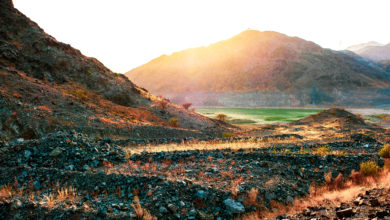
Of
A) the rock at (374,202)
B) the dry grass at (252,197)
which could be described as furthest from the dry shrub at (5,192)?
the rock at (374,202)

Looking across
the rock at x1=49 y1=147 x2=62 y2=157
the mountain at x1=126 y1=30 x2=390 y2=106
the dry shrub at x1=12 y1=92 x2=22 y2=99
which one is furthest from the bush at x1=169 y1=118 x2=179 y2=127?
the mountain at x1=126 y1=30 x2=390 y2=106

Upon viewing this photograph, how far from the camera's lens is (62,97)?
22.7 m

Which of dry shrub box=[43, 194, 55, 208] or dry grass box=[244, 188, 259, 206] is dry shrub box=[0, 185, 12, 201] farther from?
dry grass box=[244, 188, 259, 206]

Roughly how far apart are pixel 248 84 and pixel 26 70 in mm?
108764

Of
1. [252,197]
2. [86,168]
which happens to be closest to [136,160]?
[86,168]

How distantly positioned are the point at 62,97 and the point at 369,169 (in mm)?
23938

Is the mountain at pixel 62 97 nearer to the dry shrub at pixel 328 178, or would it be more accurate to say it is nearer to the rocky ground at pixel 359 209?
the dry shrub at pixel 328 178

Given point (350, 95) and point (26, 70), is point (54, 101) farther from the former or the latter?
point (350, 95)

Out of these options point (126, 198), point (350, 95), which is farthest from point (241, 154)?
point (350, 95)

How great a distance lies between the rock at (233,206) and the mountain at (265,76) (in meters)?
98.1

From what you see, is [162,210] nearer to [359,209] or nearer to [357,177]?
[359,209]

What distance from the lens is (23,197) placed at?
6375 mm

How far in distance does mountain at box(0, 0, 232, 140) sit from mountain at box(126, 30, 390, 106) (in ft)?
246

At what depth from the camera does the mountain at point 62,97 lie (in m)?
17.2
